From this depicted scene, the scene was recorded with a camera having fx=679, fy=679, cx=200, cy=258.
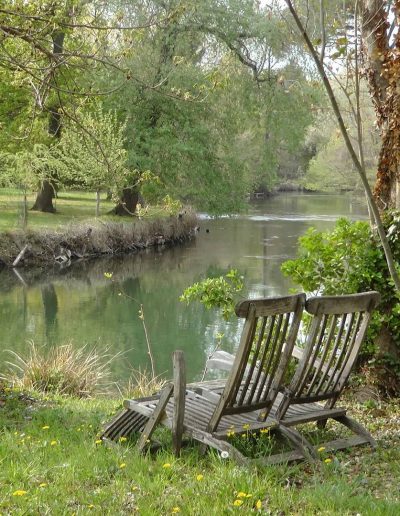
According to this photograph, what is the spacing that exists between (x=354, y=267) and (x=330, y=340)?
2.22 m

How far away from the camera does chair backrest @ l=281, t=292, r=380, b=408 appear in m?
4.20

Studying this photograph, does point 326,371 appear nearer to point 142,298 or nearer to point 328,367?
point 328,367

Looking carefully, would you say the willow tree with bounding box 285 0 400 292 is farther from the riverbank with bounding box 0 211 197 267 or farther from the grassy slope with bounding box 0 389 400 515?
the riverbank with bounding box 0 211 197 267

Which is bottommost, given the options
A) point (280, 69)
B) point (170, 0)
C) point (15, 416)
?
point (15, 416)

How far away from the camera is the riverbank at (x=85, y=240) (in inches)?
862

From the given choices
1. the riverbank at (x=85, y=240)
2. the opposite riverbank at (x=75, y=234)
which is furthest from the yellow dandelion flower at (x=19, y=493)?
the riverbank at (x=85, y=240)

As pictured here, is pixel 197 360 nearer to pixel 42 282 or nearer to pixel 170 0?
pixel 42 282

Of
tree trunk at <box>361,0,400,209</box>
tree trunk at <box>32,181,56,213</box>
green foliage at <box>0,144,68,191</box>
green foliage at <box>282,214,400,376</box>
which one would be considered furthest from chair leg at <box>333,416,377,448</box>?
tree trunk at <box>32,181,56,213</box>

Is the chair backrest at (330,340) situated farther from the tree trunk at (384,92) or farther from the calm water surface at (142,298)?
the calm water surface at (142,298)

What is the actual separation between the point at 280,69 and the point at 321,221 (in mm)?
8119

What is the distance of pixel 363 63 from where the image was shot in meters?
6.82

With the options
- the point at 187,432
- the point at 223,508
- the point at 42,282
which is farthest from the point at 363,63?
the point at 42,282

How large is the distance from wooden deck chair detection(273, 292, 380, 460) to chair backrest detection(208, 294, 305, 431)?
97 mm

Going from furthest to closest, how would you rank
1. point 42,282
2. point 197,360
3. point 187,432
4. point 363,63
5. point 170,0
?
point 170,0
point 42,282
point 197,360
point 363,63
point 187,432
